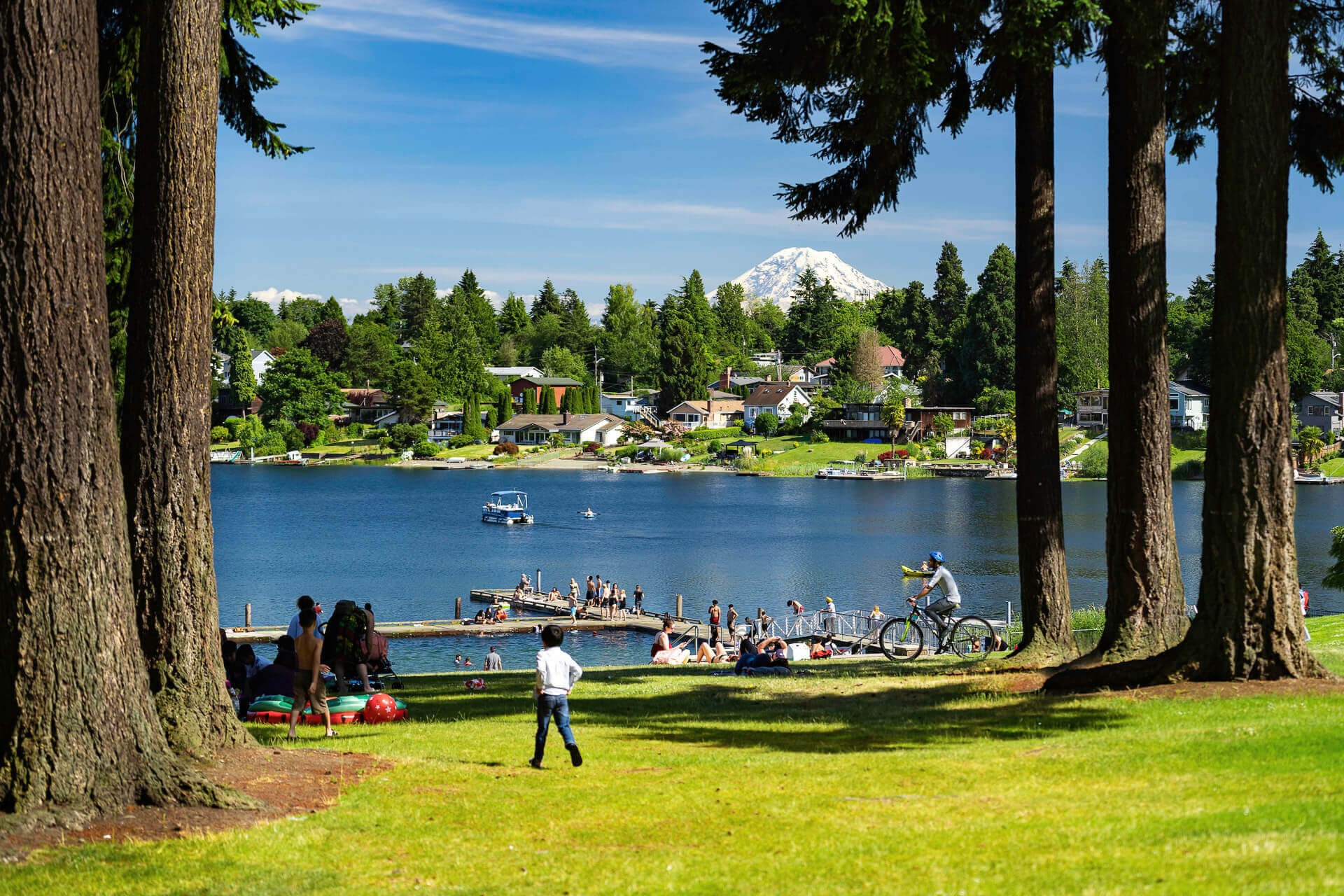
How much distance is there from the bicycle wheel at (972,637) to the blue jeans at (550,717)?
9.19 meters

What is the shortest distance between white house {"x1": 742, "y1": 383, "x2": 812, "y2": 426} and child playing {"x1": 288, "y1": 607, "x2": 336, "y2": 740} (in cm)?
12441

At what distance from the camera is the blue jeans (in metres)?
9.55

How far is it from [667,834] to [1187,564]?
192 ft

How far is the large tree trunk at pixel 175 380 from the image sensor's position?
30.5ft

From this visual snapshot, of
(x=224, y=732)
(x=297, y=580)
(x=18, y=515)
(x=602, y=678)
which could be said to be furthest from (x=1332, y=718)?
(x=297, y=580)

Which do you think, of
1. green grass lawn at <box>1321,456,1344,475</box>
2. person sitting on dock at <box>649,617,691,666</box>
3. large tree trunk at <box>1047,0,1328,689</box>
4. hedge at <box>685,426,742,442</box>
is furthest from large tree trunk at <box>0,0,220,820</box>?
hedge at <box>685,426,742,442</box>

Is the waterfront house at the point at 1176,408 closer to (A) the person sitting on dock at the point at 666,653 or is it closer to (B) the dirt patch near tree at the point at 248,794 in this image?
(A) the person sitting on dock at the point at 666,653

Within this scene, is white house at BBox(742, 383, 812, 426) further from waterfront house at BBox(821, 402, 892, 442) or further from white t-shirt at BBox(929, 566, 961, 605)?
Answer: white t-shirt at BBox(929, 566, 961, 605)

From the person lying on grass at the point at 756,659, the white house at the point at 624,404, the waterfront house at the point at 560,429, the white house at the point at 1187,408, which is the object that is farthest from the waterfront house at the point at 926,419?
the person lying on grass at the point at 756,659

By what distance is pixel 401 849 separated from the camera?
7.03 meters

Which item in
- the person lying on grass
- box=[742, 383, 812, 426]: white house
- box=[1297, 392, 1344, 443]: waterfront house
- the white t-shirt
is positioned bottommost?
the person lying on grass

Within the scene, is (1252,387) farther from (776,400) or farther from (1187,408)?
(776,400)

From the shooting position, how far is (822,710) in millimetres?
12477

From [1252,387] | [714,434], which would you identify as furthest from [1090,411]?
[1252,387]
